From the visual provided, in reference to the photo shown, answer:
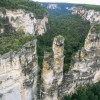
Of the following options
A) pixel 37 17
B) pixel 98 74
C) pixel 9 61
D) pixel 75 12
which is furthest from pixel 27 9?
pixel 75 12

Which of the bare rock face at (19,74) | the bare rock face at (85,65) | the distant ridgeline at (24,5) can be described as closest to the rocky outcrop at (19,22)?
the distant ridgeline at (24,5)

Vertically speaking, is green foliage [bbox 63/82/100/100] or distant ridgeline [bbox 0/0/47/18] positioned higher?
distant ridgeline [bbox 0/0/47/18]

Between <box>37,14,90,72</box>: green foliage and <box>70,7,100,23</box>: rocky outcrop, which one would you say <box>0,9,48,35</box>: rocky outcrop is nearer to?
<box>37,14,90,72</box>: green foliage

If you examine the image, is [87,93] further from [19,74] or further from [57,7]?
[57,7]

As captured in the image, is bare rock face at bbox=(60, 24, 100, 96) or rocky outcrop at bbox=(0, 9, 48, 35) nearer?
bare rock face at bbox=(60, 24, 100, 96)

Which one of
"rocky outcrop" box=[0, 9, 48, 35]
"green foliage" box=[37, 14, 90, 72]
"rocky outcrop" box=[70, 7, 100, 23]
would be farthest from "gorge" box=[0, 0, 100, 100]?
"rocky outcrop" box=[70, 7, 100, 23]

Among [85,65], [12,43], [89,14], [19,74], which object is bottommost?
A: [89,14]

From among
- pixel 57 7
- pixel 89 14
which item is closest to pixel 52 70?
pixel 89 14
